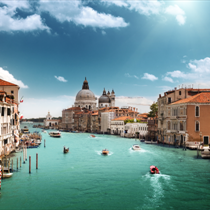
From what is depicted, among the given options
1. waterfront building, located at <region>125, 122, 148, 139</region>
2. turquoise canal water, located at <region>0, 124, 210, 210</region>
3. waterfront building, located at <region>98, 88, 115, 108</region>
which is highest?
waterfront building, located at <region>98, 88, 115, 108</region>

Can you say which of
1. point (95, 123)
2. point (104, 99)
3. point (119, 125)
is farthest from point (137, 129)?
point (104, 99)

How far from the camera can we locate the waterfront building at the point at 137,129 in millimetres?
58903

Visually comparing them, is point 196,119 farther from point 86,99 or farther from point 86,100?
point 86,99

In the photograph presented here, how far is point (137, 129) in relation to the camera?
62.0 metres

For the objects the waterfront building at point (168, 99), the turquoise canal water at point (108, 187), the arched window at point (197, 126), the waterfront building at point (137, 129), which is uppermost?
the waterfront building at point (168, 99)

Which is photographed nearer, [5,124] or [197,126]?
[5,124]

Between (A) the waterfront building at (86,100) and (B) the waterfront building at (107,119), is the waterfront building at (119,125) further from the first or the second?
(A) the waterfront building at (86,100)

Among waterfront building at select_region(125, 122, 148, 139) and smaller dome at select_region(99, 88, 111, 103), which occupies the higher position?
smaller dome at select_region(99, 88, 111, 103)

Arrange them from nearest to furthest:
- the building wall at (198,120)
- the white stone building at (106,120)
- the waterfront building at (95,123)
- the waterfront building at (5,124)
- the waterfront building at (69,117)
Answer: the waterfront building at (5,124) → the building wall at (198,120) → the white stone building at (106,120) → the waterfront building at (95,123) → the waterfront building at (69,117)

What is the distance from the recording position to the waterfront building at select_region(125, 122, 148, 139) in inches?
2319

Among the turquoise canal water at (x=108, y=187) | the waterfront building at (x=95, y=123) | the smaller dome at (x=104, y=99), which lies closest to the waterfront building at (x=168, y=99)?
the turquoise canal water at (x=108, y=187)

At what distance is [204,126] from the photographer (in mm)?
35906

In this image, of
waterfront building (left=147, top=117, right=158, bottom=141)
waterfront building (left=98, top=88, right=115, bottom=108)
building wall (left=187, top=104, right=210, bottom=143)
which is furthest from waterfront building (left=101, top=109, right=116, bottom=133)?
building wall (left=187, top=104, right=210, bottom=143)

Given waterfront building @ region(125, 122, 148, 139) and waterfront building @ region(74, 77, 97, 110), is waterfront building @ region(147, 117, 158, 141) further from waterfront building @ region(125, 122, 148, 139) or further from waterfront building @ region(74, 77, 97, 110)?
waterfront building @ region(74, 77, 97, 110)
